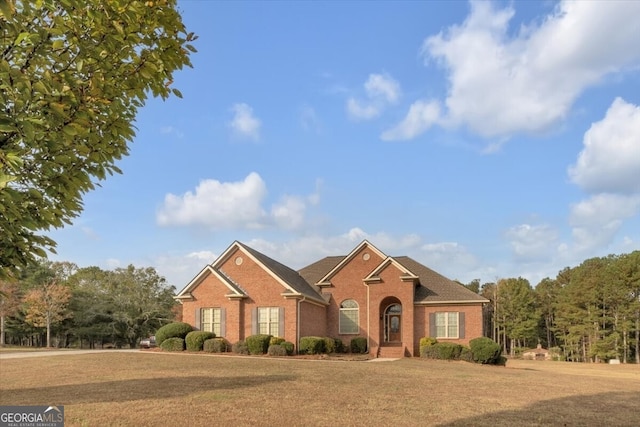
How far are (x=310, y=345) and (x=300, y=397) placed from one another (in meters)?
16.6

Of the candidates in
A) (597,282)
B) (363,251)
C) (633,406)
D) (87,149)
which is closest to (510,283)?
(597,282)

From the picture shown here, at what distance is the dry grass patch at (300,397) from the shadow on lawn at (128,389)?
0.03 meters

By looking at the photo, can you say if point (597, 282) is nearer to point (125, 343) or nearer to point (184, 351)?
point (184, 351)

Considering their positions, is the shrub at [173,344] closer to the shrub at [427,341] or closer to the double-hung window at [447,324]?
the shrub at [427,341]

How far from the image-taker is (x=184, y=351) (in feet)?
91.6

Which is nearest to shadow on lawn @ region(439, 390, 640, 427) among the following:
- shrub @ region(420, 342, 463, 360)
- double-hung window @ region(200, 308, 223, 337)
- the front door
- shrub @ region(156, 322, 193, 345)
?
shrub @ region(420, 342, 463, 360)

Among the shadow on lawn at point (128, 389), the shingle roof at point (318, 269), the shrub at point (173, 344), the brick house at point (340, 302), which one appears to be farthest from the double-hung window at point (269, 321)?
the shadow on lawn at point (128, 389)

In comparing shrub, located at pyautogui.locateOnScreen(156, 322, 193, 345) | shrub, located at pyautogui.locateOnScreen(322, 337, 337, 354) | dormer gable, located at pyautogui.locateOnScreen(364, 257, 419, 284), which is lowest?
shrub, located at pyautogui.locateOnScreen(322, 337, 337, 354)

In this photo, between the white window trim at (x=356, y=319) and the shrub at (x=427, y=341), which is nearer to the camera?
the shrub at (x=427, y=341)

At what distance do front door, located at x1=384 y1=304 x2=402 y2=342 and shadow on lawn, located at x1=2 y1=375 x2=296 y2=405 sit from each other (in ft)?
65.7

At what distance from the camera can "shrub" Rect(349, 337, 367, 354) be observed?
103 feet

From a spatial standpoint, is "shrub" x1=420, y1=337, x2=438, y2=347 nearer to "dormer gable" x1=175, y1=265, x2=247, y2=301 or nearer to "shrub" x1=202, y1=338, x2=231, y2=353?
"dormer gable" x1=175, y1=265, x2=247, y2=301

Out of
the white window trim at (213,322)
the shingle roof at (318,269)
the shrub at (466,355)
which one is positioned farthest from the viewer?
the shingle roof at (318,269)

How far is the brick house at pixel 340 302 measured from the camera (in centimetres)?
2967
